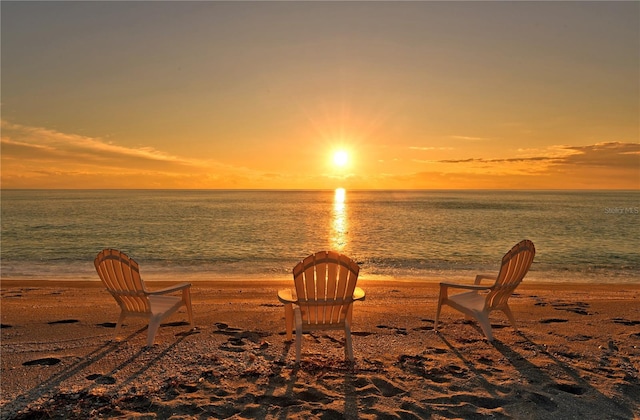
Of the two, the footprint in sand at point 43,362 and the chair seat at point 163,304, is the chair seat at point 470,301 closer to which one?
the chair seat at point 163,304

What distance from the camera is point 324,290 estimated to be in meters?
4.71

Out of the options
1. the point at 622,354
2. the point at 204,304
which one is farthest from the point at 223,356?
the point at 622,354

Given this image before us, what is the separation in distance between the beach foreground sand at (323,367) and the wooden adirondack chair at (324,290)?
0.36 metres

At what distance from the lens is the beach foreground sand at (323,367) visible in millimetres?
3496

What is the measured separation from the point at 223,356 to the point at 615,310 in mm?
6236

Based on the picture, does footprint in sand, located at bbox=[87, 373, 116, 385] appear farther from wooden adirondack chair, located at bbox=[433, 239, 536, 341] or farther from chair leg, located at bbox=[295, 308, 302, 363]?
wooden adirondack chair, located at bbox=[433, 239, 536, 341]

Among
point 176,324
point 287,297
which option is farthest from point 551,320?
point 176,324

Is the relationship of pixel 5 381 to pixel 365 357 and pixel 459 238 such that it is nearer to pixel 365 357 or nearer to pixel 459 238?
pixel 365 357

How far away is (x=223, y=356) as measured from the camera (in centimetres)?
465

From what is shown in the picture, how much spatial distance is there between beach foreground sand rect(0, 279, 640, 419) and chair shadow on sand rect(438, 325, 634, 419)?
0.05 ft

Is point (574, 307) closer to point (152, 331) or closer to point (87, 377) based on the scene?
point (152, 331)

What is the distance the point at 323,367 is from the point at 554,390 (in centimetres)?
217

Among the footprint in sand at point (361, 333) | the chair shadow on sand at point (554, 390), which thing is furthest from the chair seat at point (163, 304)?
the chair shadow on sand at point (554, 390)

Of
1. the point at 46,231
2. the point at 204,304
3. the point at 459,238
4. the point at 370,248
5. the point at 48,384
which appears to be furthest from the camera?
the point at 46,231
